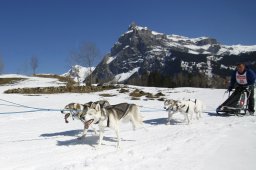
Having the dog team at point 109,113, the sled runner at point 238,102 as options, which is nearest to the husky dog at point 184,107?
the dog team at point 109,113

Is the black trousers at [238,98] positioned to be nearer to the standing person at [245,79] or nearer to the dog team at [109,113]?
the standing person at [245,79]

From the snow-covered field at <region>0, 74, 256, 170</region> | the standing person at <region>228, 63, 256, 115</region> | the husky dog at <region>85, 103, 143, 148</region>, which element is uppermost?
the standing person at <region>228, 63, 256, 115</region>

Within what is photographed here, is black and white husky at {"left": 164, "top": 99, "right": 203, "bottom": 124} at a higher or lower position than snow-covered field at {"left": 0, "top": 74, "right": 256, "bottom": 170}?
higher

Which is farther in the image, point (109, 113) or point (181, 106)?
point (181, 106)

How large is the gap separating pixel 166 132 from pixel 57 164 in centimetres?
434

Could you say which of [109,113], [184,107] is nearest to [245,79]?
[184,107]

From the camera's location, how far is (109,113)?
8016 millimetres

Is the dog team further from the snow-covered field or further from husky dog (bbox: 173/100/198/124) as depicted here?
the snow-covered field

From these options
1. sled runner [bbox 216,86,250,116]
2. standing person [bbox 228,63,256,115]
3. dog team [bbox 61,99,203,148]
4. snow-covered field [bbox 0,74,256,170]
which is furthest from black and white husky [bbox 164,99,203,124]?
standing person [bbox 228,63,256,115]

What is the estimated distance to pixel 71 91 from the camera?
117 ft

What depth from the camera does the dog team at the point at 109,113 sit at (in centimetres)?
784

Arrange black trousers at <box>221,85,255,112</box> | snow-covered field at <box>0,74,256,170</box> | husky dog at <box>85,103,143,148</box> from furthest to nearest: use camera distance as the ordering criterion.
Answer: black trousers at <box>221,85,255,112</box>
husky dog at <box>85,103,143,148</box>
snow-covered field at <box>0,74,256,170</box>

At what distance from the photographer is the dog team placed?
7.84 m

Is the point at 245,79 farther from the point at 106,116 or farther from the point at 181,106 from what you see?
the point at 106,116
